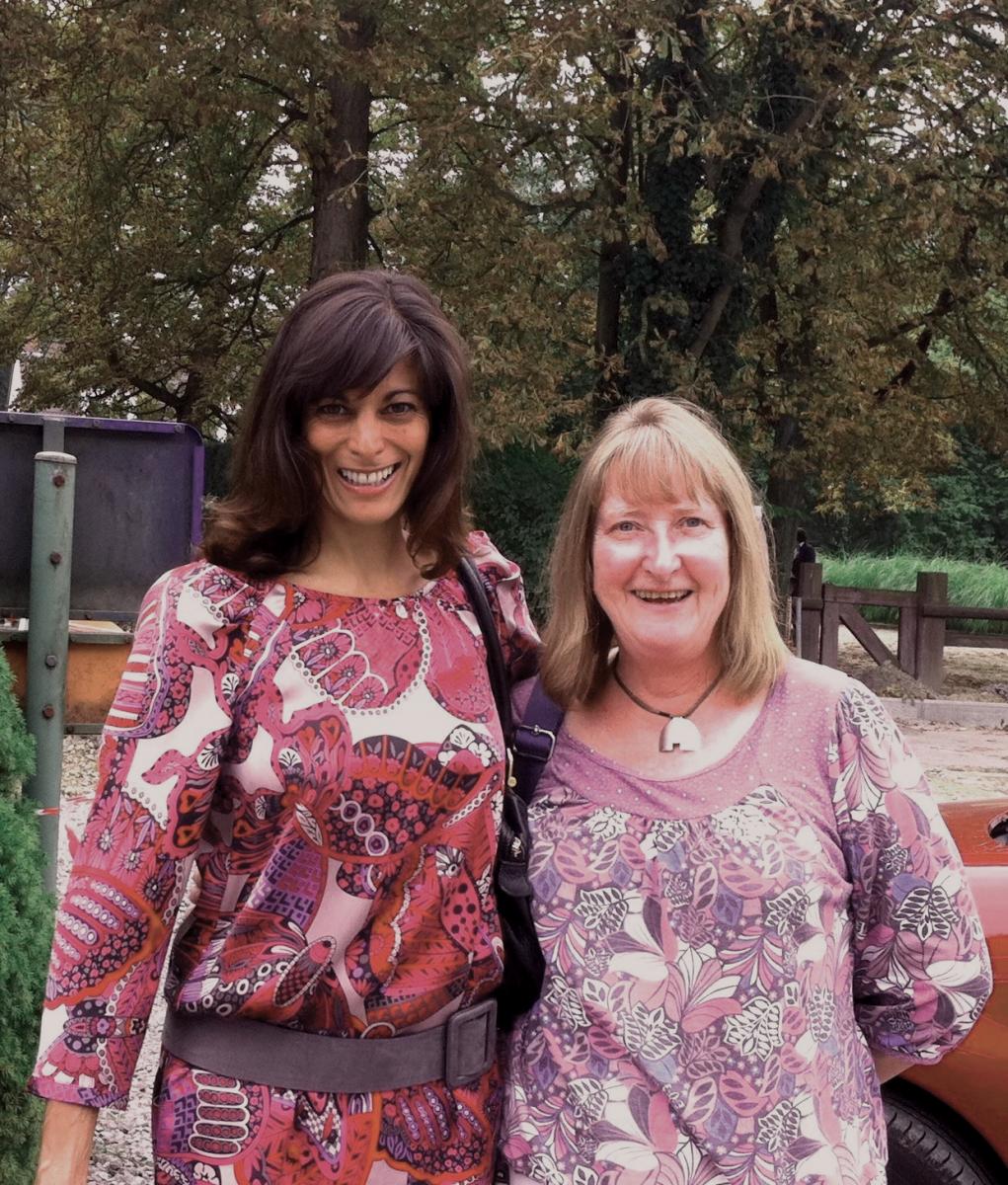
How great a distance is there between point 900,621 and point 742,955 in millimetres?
16025

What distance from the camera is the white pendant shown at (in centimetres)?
196

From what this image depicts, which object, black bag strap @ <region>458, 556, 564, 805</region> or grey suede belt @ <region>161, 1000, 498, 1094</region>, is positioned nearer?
grey suede belt @ <region>161, 1000, 498, 1094</region>

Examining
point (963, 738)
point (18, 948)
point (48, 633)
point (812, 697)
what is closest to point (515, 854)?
point (812, 697)

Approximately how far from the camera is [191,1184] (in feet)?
6.13

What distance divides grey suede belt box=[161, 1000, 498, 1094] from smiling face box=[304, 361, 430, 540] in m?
0.71

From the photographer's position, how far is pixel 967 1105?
2.88m

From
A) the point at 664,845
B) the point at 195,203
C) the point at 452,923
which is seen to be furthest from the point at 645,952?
the point at 195,203

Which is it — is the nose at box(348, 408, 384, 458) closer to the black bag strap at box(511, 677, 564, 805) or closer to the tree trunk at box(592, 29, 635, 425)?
the black bag strap at box(511, 677, 564, 805)

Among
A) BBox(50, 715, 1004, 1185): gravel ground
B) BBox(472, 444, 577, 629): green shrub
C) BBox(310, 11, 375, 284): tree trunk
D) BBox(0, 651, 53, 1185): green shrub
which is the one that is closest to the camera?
BBox(0, 651, 53, 1185): green shrub

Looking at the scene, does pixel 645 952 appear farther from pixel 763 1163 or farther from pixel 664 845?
pixel 763 1163

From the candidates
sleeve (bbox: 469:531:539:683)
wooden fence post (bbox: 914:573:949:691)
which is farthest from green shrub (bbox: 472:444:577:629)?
sleeve (bbox: 469:531:539:683)

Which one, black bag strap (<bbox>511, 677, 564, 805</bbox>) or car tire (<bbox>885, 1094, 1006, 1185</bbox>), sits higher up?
black bag strap (<bbox>511, 677, 564, 805</bbox>)

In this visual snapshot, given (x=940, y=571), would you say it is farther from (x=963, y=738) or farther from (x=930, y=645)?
(x=963, y=738)

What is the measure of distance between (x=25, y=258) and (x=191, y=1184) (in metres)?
16.4
